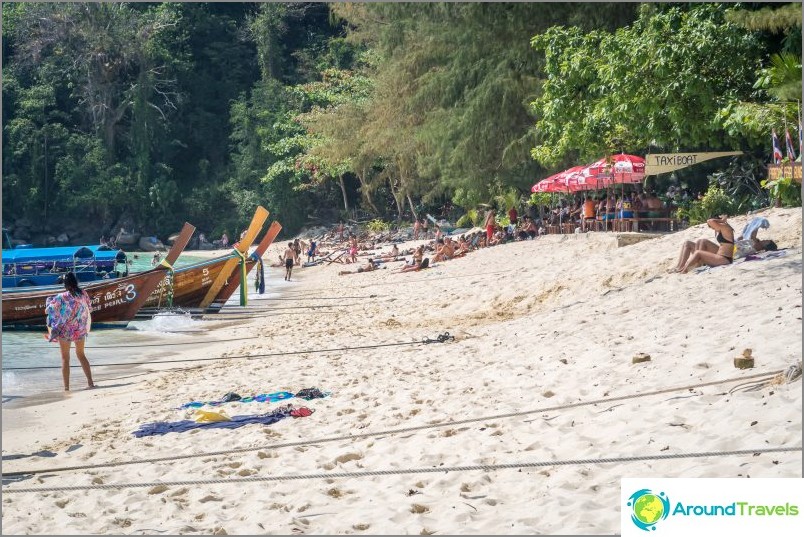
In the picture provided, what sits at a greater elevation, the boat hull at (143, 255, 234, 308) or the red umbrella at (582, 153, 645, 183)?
the red umbrella at (582, 153, 645, 183)

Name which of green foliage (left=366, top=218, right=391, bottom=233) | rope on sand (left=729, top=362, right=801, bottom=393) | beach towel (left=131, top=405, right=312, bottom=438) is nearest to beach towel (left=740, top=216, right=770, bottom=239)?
rope on sand (left=729, top=362, right=801, bottom=393)

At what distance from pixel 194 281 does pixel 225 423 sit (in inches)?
431

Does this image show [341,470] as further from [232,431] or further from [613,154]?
[613,154]

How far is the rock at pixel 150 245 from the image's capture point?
4853 cm

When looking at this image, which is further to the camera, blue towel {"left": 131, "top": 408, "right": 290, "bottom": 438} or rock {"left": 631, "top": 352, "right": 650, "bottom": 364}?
blue towel {"left": 131, "top": 408, "right": 290, "bottom": 438}

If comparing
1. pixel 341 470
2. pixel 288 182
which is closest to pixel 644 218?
pixel 341 470

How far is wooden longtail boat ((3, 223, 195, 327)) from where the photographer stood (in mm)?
15023

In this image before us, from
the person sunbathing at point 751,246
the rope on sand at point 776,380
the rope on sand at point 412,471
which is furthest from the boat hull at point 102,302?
the rope on sand at point 776,380

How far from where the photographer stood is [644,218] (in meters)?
19.0

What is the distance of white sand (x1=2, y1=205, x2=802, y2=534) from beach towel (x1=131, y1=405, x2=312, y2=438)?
0.43 ft

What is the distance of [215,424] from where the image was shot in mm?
6879

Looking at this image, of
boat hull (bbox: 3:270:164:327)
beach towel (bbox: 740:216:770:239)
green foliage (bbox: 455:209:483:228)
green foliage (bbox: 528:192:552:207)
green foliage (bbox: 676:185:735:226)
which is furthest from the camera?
green foliage (bbox: 455:209:483:228)

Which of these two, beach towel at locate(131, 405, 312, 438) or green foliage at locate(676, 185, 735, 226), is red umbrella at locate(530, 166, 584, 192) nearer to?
green foliage at locate(676, 185, 735, 226)

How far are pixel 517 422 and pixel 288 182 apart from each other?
41.9 metres
